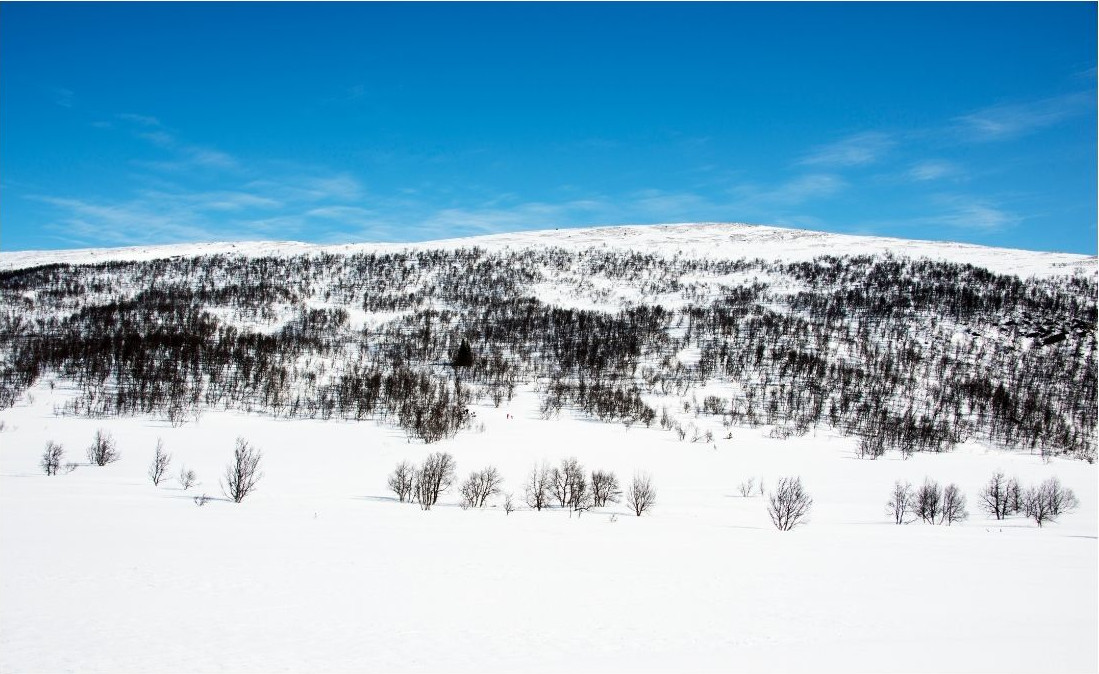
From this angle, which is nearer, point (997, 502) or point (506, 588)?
point (506, 588)

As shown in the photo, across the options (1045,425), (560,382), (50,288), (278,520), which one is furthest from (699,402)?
(50,288)

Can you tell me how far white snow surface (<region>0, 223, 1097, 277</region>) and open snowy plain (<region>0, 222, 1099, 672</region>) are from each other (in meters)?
138

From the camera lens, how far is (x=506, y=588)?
13.6m

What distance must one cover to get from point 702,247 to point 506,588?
166m

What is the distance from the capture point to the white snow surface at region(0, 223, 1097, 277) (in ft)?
468

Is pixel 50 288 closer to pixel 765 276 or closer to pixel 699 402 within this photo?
pixel 699 402

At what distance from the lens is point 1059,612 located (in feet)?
42.8

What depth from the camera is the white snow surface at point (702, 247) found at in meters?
143

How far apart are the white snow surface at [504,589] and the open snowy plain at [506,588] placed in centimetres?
6

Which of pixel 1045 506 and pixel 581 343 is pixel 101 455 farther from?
pixel 581 343

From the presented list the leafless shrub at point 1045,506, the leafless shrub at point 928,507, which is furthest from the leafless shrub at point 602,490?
the leafless shrub at point 1045,506

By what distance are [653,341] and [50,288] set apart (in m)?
135

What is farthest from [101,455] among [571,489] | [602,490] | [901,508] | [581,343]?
[581,343]

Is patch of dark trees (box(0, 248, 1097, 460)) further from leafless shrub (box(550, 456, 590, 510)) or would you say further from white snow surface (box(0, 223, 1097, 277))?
leafless shrub (box(550, 456, 590, 510))
